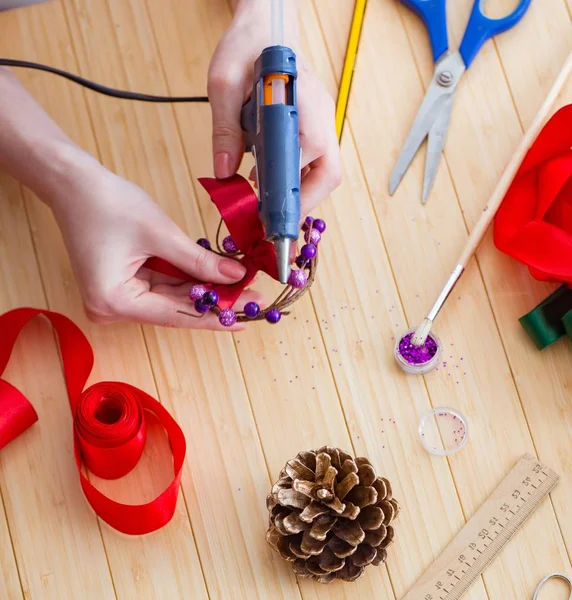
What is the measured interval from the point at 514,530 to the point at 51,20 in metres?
1.01

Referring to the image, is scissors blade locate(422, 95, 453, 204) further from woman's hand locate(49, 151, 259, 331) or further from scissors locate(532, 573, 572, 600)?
scissors locate(532, 573, 572, 600)

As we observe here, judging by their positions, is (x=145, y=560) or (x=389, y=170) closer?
(x=145, y=560)

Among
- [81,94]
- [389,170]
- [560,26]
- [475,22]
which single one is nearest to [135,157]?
[81,94]

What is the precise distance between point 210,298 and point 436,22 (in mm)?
581

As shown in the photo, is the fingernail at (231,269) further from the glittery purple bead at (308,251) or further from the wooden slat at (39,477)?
the wooden slat at (39,477)

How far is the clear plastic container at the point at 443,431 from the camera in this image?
1091 millimetres

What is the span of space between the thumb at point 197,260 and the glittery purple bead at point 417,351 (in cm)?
29

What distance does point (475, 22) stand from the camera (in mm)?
1175

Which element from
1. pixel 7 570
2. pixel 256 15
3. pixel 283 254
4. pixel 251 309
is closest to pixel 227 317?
pixel 251 309

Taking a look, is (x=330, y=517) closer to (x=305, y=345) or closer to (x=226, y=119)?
(x=305, y=345)

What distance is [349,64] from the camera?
1.18 meters

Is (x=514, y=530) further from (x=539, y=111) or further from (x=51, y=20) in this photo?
(x=51, y=20)

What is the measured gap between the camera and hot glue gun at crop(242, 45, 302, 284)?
792 mm

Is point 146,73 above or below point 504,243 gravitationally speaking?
above
